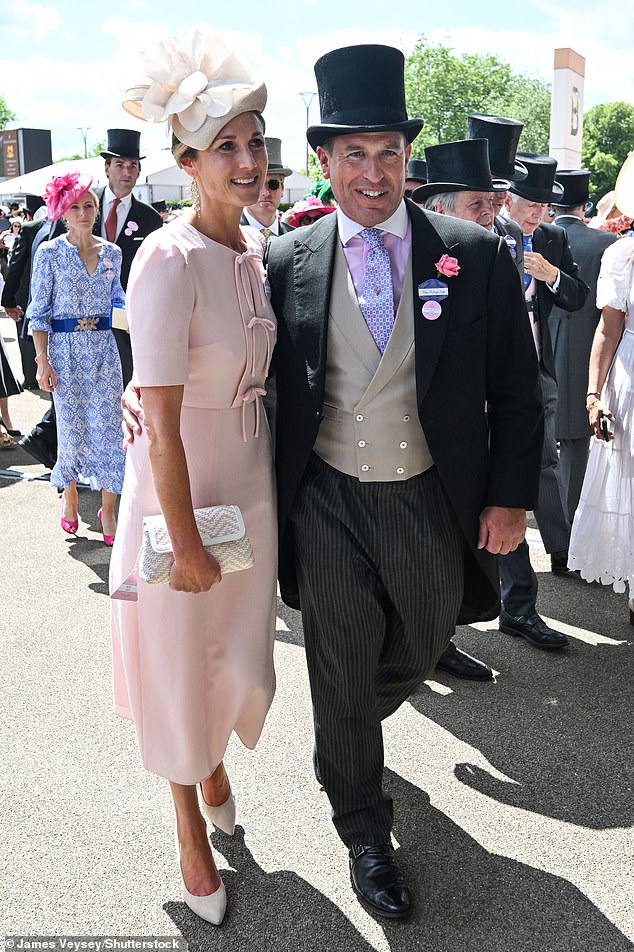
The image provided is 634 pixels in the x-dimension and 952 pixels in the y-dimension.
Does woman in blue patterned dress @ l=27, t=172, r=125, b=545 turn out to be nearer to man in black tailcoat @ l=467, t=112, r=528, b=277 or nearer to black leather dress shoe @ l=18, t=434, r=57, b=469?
black leather dress shoe @ l=18, t=434, r=57, b=469

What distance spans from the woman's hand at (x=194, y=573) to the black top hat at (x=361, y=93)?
120 cm

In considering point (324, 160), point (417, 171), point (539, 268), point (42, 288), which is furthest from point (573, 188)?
point (324, 160)

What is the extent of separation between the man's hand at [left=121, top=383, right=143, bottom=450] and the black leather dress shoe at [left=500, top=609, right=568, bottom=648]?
2.40 meters

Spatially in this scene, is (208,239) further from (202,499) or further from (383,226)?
(202,499)

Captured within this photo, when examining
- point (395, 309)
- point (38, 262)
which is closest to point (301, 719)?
point (395, 309)

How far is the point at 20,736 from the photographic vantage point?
370 centimetres

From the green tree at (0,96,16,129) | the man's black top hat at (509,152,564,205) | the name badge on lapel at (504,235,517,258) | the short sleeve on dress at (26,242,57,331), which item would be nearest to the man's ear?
the name badge on lapel at (504,235,517,258)

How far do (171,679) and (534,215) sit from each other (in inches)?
121

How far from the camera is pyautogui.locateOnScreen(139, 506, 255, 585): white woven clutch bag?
2512 millimetres

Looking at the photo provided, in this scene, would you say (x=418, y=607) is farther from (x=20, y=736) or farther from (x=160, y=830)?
(x=20, y=736)

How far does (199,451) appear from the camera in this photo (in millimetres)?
2650

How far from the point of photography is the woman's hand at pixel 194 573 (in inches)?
99.7

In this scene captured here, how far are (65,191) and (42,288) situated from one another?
60 cm

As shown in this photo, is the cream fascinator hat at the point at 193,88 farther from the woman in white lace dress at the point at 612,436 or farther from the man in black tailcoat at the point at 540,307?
the woman in white lace dress at the point at 612,436
